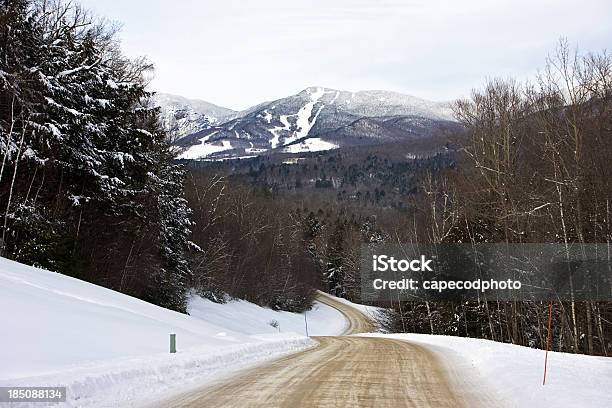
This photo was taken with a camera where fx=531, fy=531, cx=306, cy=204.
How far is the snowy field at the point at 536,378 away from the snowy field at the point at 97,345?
18.1 feet

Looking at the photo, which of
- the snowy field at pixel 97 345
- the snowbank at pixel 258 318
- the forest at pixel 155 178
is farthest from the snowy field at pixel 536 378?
the snowbank at pixel 258 318

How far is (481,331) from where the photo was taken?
3253 centimetres

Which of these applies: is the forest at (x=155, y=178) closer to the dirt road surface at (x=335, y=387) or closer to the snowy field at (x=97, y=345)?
the snowy field at (x=97, y=345)

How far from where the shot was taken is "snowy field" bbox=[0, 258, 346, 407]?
26.8ft

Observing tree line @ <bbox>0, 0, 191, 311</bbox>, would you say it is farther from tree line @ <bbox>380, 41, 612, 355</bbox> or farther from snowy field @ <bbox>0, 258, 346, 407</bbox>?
tree line @ <bbox>380, 41, 612, 355</bbox>

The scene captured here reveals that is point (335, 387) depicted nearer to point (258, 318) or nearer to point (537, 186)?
point (537, 186)

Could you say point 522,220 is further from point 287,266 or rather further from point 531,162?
point 287,266

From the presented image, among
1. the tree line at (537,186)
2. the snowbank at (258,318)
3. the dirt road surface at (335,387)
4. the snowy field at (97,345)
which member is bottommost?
the snowbank at (258,318)

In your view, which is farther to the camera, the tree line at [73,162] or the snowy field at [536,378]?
the tree line at [73,162]

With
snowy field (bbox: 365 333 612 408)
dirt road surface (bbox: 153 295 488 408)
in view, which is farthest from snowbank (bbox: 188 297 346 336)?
snowy field (bbox: 365 333 612 408)

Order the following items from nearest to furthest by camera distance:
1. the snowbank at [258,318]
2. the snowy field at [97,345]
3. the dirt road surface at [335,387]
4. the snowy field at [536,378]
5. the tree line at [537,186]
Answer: the snowy field at [536,378]
the dirt road surface at [335,387]
the snowy field at [97,345]
the tree line at [537,186]
the snowbank at [258,318]

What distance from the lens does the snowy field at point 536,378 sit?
311 inches

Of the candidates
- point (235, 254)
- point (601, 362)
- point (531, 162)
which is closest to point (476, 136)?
point (531, 162)

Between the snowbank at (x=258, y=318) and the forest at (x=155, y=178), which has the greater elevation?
the forest at (x=155, y=178)
